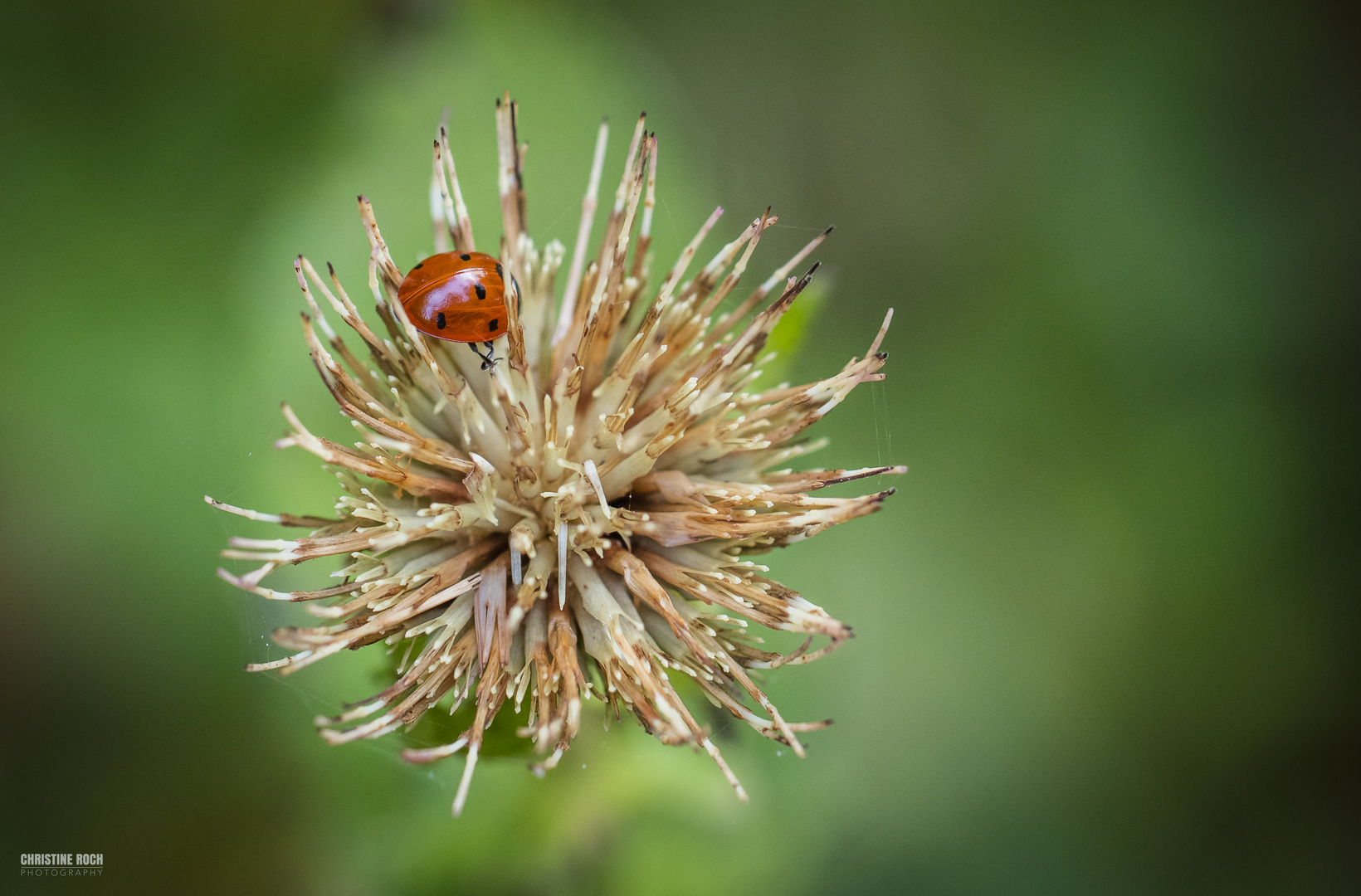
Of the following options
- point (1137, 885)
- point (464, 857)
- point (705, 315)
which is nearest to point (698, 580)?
point (705, 315)

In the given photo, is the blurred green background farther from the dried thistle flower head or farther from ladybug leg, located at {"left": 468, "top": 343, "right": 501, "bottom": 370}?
ladybug leg, located at {"left": 468, "top": 343, "right": 501, "bottom": 370}

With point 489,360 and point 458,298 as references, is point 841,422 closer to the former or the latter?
point 489,360

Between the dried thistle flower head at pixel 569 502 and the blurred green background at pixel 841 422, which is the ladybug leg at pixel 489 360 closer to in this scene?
the dried thistle flower head at pixel 569 502

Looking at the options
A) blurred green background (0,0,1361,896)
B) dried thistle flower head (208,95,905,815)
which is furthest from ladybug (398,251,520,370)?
blurred green background (0,0,1361,896)

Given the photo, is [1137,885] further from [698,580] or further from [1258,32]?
[1258,32]

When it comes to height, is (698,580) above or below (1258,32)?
below

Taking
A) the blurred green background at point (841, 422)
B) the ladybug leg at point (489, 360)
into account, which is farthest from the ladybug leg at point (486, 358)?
the blurred green background at point (841, 422)
